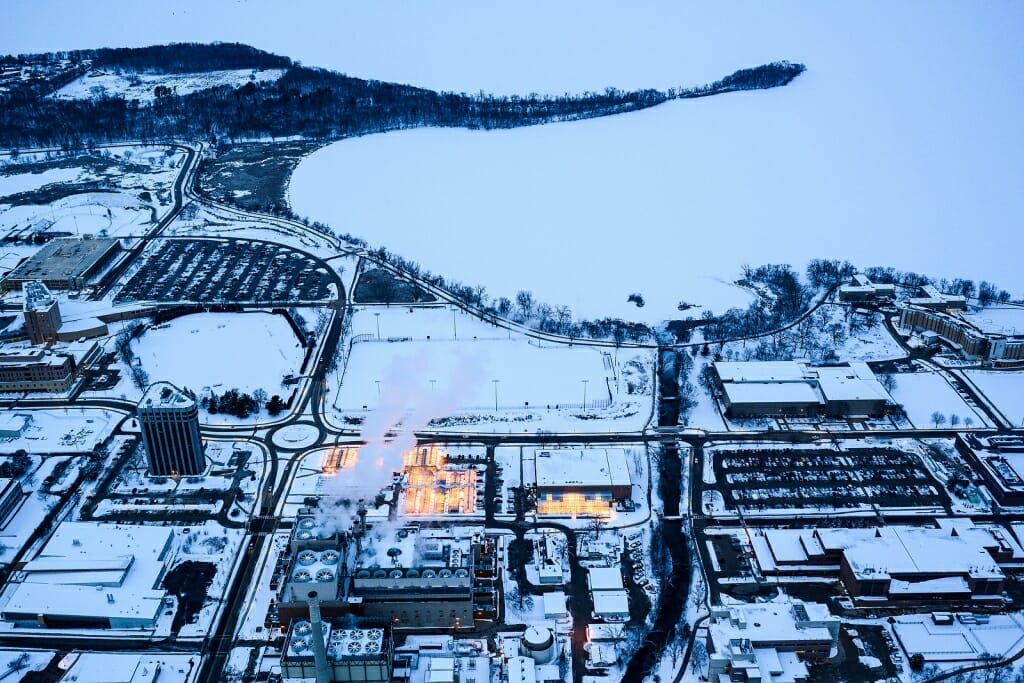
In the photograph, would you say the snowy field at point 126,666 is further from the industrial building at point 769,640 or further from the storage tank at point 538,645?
the industrial building at point 769,640

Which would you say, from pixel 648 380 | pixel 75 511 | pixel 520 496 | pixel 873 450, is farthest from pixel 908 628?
pixel 75 511

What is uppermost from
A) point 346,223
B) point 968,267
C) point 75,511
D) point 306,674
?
point 346,223

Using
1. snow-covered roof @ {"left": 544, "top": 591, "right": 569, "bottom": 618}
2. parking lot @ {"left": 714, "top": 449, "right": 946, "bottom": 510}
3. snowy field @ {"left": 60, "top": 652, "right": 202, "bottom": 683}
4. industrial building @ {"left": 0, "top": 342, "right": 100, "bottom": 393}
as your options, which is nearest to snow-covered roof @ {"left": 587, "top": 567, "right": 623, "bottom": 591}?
snow-covered roof @ {"left": 544, "top": 591, "right": 569, "bottom": 618}

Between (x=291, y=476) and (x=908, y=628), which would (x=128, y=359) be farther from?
(x=908, y=628)

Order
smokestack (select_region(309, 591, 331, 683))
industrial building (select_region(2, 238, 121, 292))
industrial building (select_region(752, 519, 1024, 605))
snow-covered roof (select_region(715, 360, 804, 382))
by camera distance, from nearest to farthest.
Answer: smokestack (select_region(309, 591, 331, 683)) < industrial building (select_region(752, 519, 1024, 605)) < snow-covered roof (select_region(715, 360, 804, 382)) < industrial building (select_region(2, 238, 121, 292))

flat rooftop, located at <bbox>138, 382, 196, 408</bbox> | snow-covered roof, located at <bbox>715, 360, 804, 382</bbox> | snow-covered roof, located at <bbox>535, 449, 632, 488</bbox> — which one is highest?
snow-covered roof, located at <bbox>715, 360, 804, 382</bbox>

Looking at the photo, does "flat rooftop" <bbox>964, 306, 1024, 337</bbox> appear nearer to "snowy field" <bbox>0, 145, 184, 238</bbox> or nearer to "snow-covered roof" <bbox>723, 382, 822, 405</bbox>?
"snow-covered roof" <bbox>723, 382, 822, 405</bbox>
